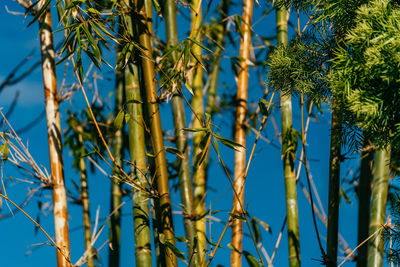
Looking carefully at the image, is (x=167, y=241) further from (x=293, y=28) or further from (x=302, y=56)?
(x=293, y=28)

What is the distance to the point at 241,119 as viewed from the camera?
2.00 metres

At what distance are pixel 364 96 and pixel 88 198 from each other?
182 cm

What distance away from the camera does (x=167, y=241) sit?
1.42 meters

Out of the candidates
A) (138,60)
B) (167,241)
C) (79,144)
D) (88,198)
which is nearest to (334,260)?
(167,241)

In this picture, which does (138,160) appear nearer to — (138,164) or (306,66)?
(138,164)

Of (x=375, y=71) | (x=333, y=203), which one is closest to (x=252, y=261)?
(x=333, y=203)

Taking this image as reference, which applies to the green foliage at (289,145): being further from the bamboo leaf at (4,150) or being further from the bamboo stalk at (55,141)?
the bamboo leaf at (4,150)

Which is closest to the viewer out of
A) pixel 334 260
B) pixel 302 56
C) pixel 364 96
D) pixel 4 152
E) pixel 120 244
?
pixel 364 96

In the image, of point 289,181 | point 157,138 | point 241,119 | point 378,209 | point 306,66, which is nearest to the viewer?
point 306,66

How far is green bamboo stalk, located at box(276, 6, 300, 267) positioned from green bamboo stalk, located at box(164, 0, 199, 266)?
1.20ft

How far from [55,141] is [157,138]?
0.58 m

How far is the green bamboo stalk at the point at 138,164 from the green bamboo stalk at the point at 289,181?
1.82 feet

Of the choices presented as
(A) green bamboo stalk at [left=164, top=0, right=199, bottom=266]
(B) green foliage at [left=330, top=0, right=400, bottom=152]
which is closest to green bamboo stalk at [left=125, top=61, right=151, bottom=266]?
(A) green bamboo stalk at [left=164, top=0, right=199, bottom=266]

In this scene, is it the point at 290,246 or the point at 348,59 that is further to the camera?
the point at 290,246
